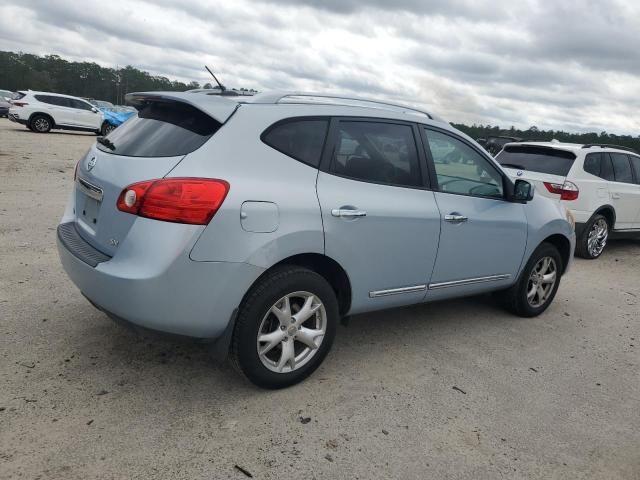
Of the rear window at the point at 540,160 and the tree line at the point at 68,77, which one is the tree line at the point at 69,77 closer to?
the tree line at the point at 68,77

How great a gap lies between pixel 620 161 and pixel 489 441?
23.2ft

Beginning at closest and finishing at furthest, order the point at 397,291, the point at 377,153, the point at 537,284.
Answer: the point at 377,153 → the point at 397,291 → the point at 537,284

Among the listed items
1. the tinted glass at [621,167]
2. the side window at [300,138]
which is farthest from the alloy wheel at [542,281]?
the tinted glass at [621,167]

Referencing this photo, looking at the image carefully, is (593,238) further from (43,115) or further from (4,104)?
(4,104)

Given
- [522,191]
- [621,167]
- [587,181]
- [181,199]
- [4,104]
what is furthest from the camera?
[4,104]

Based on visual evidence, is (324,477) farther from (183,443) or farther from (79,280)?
(79,280)

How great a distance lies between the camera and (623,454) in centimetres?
297

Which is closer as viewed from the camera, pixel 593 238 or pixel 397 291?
pixel 397 291

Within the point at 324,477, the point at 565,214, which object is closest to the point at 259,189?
the point at 324,477

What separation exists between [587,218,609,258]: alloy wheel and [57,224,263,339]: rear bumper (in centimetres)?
671

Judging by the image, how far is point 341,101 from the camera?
3.66m

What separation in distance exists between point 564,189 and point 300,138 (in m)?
5.60

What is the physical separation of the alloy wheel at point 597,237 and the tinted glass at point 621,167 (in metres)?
0.75

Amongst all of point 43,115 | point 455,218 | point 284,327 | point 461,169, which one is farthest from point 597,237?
point 43,115
